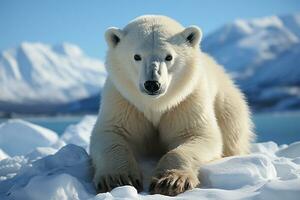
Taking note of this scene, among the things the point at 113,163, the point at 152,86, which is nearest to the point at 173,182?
the point at 113,163

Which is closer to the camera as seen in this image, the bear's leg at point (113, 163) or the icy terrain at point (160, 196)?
the icy terrain at point (160, 196)

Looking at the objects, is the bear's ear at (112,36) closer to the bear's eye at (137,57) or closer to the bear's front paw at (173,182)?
the bear's eye at (137,57)

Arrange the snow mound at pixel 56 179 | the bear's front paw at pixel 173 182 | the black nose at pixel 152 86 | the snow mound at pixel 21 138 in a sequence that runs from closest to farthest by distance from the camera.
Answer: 1. the bear's front paw at pixel 173 182
2. the snow mound at pixel 56 179
3. the black nose at pixel 152 86
4. the snow mound at pixel 21 138

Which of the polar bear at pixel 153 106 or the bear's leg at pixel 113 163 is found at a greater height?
the polar bear at pixel 153 106

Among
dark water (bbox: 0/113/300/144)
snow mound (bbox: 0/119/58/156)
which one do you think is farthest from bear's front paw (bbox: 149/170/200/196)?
dark water (bbox: 0/113/300/144)

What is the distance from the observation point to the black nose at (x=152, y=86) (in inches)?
125

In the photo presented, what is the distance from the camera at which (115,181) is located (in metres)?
3.11

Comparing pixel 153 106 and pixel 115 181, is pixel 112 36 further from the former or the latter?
pixel 115 181

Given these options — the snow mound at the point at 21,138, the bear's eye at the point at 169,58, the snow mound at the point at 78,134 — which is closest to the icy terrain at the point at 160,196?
the bear's eye at the point at 169,58

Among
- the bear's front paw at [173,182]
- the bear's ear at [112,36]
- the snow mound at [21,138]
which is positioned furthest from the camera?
the snow mound at [21,138]

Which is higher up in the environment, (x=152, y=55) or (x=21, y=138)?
(x=21, y=138)

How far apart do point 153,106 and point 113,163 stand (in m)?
0.57

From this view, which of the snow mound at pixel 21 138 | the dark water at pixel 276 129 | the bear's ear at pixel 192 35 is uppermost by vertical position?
the dark water at pixel 276 129

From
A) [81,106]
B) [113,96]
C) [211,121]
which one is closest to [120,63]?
[113,96]
